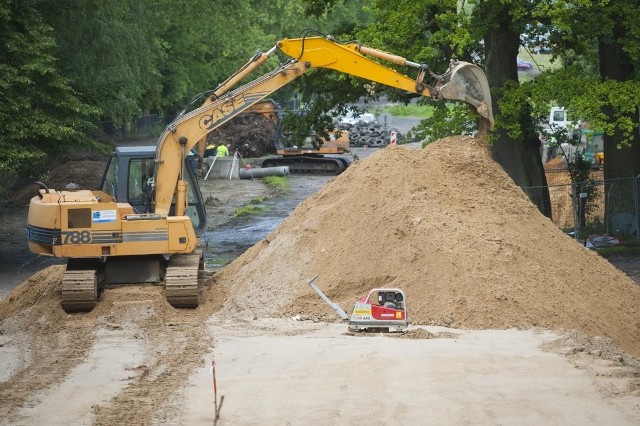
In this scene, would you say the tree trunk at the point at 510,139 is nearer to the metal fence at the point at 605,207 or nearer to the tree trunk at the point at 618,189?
the metal fence at the point at 605,207

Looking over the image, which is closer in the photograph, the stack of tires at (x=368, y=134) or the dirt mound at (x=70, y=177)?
the dirt mound at (x=70, y=177)

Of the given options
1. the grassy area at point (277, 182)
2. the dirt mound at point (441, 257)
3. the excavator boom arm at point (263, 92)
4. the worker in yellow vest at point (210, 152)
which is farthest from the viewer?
the worker in yellow vest at point (210, 152)

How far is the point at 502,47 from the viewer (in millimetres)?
28281

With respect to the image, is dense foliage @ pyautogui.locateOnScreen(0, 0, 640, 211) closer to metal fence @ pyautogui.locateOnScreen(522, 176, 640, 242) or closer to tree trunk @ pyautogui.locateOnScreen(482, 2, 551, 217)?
tree trunk @ pyautogui.locateOnScreen(482, 2, 551, 217)

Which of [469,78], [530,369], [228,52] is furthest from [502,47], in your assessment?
[228,52]

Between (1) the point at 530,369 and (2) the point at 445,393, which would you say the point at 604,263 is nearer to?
(1) the point at 530,369

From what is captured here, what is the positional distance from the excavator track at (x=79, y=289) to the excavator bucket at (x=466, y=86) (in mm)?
6410

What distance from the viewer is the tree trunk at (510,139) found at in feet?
91.6

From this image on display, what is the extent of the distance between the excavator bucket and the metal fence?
8710 millimetres

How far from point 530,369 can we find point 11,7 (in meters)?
15.8

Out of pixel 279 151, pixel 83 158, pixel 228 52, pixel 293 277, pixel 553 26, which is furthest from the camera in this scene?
pixel 228 52

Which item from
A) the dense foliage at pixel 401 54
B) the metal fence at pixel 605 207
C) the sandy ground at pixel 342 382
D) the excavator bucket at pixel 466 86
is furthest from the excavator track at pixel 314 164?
the sandy ground at pixel 342 382

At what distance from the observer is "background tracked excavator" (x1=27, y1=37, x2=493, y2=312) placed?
61.4 ft

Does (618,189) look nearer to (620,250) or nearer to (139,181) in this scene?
(620,250)
